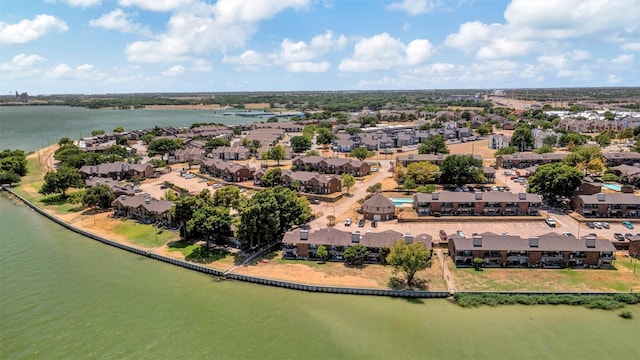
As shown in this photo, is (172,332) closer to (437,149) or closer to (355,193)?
(355,193)

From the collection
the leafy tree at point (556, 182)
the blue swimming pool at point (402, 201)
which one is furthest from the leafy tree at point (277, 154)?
the leafy tree at point (556, 182)

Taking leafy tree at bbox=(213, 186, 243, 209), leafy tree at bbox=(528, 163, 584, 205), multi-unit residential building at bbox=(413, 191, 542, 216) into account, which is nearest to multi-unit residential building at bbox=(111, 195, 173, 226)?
leafy tree at bbox=(213, 186, 243, 209)

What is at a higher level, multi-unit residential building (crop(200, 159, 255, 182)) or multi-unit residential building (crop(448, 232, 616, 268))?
multi-unit residential building (crop(200, 159, 255, 182))

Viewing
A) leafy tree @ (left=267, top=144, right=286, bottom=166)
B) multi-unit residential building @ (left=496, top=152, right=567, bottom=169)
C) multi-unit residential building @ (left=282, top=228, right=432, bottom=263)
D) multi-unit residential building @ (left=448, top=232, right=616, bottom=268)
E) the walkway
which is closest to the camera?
the walkway

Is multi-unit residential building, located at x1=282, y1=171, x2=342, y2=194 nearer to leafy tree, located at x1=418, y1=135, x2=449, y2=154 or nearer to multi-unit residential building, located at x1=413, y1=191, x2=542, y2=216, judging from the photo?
multi-unit residential building, located at x1=413, y1=191, x2=542, y2=216

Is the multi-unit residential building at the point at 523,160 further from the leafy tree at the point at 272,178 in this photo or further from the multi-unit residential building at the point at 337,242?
the multi-unit residential building at the point at 337,242

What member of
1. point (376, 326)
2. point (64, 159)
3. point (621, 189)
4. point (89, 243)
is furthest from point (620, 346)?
point (64, 159)

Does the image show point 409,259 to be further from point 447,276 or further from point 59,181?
point 59,181
